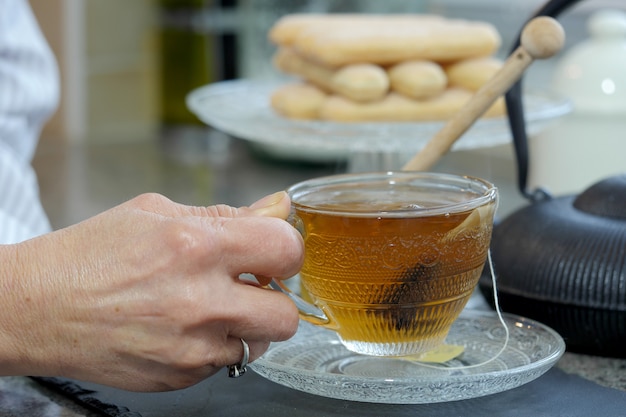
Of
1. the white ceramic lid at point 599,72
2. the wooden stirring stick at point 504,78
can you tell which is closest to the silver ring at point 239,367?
the wooden stirring stick at point 504,78

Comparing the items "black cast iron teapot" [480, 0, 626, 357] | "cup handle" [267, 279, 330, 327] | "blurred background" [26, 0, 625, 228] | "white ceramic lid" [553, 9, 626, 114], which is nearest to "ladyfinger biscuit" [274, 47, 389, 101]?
"white ceramic lid" [553, 9, 626, 114]

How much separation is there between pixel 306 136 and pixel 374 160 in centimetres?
15

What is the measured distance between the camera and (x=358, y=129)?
881 millimetres

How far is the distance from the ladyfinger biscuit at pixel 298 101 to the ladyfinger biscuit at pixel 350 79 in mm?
20

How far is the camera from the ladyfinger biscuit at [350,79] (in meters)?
0.95

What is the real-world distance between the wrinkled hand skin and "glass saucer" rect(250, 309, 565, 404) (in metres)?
0.04

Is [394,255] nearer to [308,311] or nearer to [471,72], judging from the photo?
[308,311]

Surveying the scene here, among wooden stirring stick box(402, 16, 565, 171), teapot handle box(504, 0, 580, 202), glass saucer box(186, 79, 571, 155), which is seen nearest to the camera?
wooden stirring stick box(402, 16, 565, 171)

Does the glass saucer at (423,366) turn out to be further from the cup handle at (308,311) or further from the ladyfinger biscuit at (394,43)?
the ladyfinger biscuit at (394,43)

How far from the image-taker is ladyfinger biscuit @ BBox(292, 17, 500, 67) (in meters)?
0.99

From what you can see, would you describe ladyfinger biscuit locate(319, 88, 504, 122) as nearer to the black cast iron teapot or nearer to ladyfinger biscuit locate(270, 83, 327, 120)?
ladyfinger biscuit locate(270, 83, 327, 120)

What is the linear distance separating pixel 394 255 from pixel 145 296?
12 cm

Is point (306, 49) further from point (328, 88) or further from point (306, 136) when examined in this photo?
point (306, 136)

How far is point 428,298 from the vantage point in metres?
0.49
